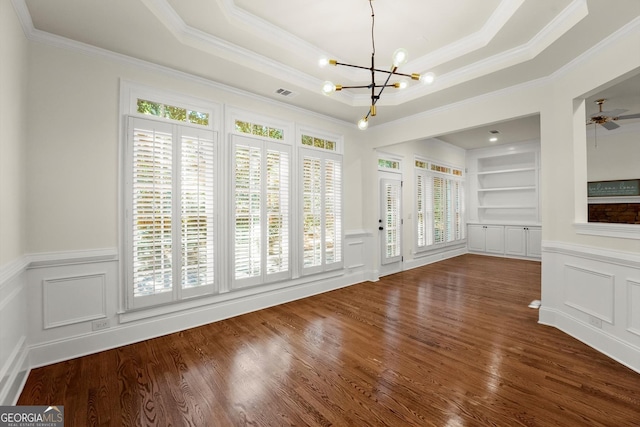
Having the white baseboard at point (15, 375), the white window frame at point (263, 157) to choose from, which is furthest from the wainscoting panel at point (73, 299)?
the white window frame at point (263, 157)

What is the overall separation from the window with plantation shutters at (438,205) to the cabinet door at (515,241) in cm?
110

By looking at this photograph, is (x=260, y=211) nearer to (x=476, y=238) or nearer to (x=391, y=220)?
(x=391, y=220)

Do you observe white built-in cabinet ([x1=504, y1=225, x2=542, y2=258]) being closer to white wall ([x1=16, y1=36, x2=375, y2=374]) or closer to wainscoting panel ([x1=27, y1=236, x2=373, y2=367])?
wainscoting panel ([x1=27, y1=236, x2=373, y2=367])

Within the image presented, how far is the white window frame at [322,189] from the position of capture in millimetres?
4289

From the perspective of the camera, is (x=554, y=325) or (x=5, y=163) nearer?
(x=5, y=163)

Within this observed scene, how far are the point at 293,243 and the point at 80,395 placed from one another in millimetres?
2726

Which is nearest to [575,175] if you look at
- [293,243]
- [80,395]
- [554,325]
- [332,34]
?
[554,325]

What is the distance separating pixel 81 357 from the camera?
2.60 meters

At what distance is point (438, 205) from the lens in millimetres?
7211

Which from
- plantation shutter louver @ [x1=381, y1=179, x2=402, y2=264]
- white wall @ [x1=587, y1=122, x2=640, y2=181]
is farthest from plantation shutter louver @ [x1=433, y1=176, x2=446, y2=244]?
white wall @ [x1=587, y1=122, x2=640, y2=181]

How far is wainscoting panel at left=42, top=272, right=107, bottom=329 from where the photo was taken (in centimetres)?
250

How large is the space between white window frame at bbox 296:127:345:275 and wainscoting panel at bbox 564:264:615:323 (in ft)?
10.0

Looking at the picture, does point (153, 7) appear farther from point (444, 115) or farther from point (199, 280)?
point (444, 115)

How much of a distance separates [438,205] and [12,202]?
7.53m
